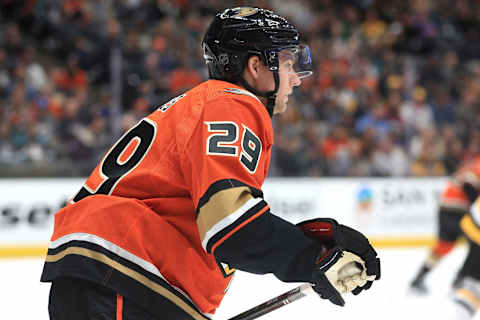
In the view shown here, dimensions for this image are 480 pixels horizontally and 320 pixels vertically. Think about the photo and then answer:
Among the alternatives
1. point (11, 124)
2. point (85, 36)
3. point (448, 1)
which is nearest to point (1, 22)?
point (85, 36)

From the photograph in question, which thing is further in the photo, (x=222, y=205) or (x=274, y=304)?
(x=274, y=304)

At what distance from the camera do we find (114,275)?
3.81 ft

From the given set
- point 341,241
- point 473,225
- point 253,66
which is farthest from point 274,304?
point 473,225

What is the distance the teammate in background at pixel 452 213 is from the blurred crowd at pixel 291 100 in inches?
70.9

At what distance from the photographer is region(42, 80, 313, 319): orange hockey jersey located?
1.09 m

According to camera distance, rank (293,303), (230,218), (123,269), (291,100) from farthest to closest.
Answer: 1. (291,100)
2. (293,303)
3. (123,269)
4. (230,218)

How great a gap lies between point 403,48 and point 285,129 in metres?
3.00

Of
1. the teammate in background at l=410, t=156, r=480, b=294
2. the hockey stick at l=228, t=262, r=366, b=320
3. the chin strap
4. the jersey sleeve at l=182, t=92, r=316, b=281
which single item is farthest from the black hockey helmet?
the teammate in background at l=410, t=156, r=480, b=294

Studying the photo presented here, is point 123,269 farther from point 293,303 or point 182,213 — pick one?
point 293,303

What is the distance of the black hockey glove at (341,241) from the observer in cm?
119

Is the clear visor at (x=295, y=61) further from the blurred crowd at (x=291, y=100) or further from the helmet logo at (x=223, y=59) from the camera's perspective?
the blurred crowd at (x=291, y=100)

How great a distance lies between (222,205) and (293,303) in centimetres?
278

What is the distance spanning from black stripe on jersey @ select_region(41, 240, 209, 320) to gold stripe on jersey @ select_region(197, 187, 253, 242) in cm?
19

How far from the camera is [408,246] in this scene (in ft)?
21.2
